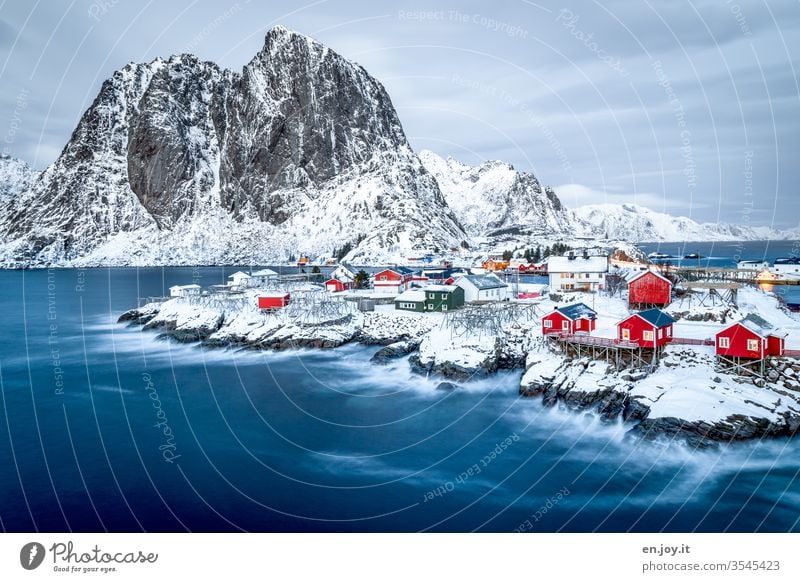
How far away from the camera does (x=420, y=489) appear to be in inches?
696

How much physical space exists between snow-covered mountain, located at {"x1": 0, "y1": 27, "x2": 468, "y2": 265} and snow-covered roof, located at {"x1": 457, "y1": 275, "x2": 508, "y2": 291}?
3671 inches

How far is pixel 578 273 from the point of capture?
165ft

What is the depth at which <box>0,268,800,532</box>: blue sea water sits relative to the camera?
Result: 15516mm

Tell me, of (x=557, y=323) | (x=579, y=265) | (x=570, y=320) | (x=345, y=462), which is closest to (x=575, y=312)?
(x=570, y=320)

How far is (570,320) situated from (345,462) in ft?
53.7

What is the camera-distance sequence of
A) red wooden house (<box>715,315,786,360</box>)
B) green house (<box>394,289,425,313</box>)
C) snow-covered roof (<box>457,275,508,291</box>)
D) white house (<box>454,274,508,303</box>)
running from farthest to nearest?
snow-covered roof (<box>457,275,508,291</box>) < white house (<box>454,274,508,303</box>) < green house (<box>394,289,425,313</box>) < red wooden house (<box>715,315,786,360</box>)

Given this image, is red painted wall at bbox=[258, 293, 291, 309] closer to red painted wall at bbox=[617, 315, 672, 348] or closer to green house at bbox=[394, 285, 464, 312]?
green house at bbox=[394, 285, 464, 312]

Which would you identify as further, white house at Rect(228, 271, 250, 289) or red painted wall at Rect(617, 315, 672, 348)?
white house at Rect(228, 271, 250, 289)

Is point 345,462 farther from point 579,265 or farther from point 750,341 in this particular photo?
point 579,265

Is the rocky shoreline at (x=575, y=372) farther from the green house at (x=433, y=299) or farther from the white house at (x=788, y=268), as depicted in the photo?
the white house at (x=788, y=268)

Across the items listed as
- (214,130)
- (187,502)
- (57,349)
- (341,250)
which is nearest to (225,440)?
(187,502)

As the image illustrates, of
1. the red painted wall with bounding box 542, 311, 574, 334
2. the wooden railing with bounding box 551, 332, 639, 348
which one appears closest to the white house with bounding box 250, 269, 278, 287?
the red painted wall with bounding box 542, 311, 574, 334

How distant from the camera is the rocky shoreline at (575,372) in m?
20.6
